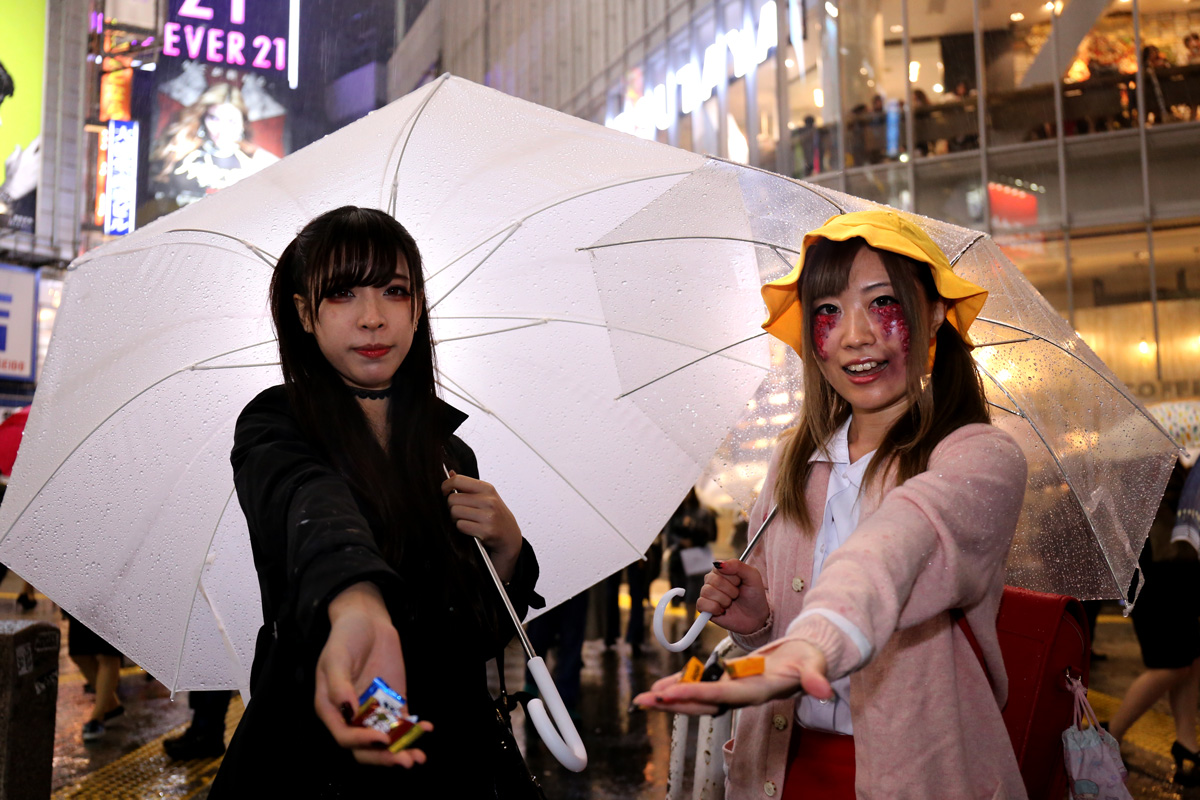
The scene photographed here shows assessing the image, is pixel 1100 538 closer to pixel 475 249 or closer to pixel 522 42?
pixel 475 249

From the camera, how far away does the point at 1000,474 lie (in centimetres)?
168

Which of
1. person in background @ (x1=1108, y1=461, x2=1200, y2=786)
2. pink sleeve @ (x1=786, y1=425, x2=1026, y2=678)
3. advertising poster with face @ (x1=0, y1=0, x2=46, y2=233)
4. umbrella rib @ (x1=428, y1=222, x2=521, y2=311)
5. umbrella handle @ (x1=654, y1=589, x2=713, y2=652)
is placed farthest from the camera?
advertising poster with face @ (x1=0, y1=0, x2=46, y2=233)

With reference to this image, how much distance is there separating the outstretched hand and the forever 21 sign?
10591 millimetres

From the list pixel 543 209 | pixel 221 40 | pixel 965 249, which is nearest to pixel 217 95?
pixel 221 40

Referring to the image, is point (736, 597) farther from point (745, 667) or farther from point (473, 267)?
point (473, 267)

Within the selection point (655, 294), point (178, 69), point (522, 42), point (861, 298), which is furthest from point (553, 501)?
point (522, 42)

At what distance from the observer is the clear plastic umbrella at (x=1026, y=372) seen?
2564 mm

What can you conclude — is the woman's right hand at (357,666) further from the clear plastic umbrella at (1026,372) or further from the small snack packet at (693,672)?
the clear plastic umbrella at (1026,372)

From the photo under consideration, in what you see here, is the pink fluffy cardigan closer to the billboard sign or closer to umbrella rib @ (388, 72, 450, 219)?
umbrella rib @ (388, 72, 450, 219)

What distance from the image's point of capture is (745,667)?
1.16 m

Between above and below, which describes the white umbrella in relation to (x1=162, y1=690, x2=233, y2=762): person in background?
above

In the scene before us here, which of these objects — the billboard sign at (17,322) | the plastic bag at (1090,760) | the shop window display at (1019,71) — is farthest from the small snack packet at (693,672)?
the billboard sign at (17,322)

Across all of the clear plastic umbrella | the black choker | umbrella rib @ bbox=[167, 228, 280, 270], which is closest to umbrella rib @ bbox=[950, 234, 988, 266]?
the clear plastic umbrella

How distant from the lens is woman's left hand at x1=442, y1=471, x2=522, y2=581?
1908 millimetres
